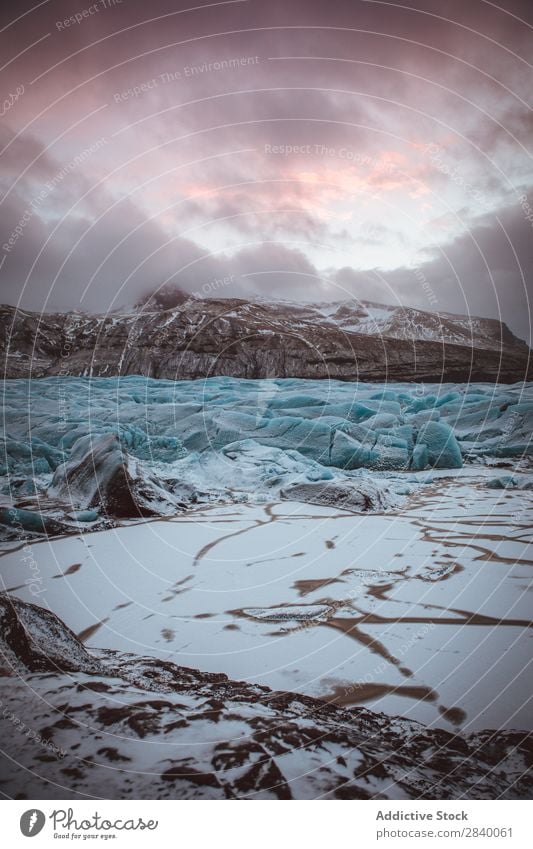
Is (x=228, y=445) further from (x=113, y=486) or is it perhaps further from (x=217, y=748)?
(x=217, y=748)

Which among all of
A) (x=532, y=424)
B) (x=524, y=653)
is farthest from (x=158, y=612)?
(x=532, y=424)

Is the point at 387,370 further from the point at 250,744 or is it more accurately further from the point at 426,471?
the point at 250,744

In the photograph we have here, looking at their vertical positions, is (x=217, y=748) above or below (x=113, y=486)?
below
